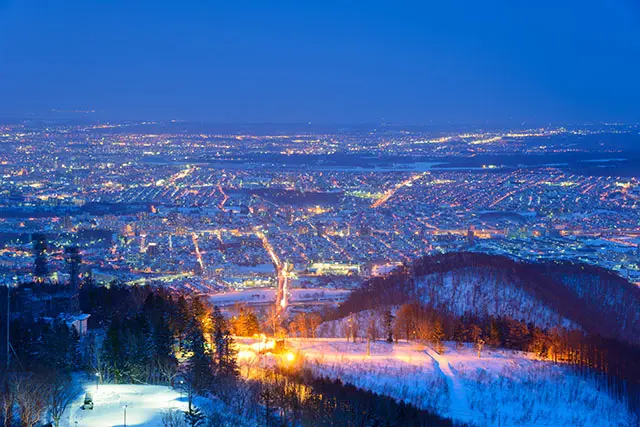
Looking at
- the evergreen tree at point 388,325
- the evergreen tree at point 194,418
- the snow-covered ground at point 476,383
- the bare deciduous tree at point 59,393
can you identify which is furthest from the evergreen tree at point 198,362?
the evergreen tree at point 388,325

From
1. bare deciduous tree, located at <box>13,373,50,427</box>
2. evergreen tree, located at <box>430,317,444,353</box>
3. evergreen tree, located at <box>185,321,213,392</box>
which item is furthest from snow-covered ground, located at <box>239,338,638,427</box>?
bare deciduous tree, located at <box>13,373,50,427</box>

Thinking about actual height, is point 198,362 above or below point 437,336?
above

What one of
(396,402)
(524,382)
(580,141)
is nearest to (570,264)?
(524,382)

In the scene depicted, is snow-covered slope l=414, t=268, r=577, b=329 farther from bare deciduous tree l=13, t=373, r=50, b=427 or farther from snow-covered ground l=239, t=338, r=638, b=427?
bare deciduous tree l=13, t=373, r=50, b=427

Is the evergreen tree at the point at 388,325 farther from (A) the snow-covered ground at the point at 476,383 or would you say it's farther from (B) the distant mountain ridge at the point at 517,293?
(B) the distant mountain ridge at the point at 517,293

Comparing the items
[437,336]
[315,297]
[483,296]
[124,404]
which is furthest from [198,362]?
[483,296]

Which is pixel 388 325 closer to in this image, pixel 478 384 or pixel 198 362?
pixel 478 384
